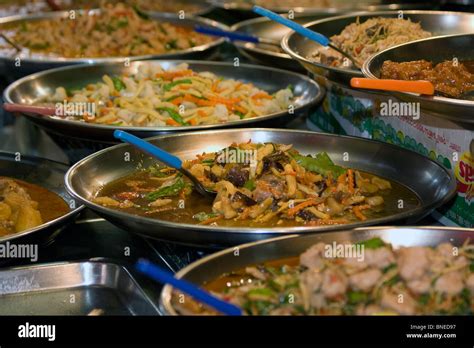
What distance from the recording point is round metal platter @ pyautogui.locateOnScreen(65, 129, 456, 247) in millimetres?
2055

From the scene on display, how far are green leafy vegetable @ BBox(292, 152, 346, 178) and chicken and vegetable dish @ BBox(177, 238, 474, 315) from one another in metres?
0.72

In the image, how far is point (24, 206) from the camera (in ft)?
8.72

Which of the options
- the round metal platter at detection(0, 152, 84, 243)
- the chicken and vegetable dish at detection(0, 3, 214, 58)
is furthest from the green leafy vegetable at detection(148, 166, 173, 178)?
the chicken and vegetable dish at detection(0, 3, 214, 58)

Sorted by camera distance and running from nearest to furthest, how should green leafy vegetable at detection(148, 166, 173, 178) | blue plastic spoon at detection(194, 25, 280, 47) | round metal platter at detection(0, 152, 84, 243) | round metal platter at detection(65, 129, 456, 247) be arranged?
round metal platter at detection(65, 129, 456, 247)
green leafy vegetable at detection(148, 166, 173, 178)
round metal platter at detection(0, 152, 84, 243)
blue plastic spoon at detection(194, 25, 280, 47)

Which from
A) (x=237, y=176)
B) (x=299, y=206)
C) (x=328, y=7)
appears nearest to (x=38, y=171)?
(x=237, y=176)

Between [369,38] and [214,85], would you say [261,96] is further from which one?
[369,38]

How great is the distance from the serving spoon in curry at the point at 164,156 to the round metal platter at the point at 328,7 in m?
2.42

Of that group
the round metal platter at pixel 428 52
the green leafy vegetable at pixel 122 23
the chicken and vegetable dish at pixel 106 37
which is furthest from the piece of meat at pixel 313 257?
the green leafy vegetable at pixel 122 23

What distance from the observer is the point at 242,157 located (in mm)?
2537

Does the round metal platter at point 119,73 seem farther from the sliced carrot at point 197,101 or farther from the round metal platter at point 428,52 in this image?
the round metal platter at point 428,52

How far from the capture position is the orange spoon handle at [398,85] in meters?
2.14

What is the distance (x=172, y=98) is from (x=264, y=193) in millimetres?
1248

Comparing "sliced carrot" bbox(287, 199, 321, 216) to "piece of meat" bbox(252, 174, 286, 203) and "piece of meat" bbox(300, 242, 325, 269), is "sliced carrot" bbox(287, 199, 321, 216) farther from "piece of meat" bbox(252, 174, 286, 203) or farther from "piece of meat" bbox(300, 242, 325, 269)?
"piece of meat" bbox(300, 242, 325, 269)
